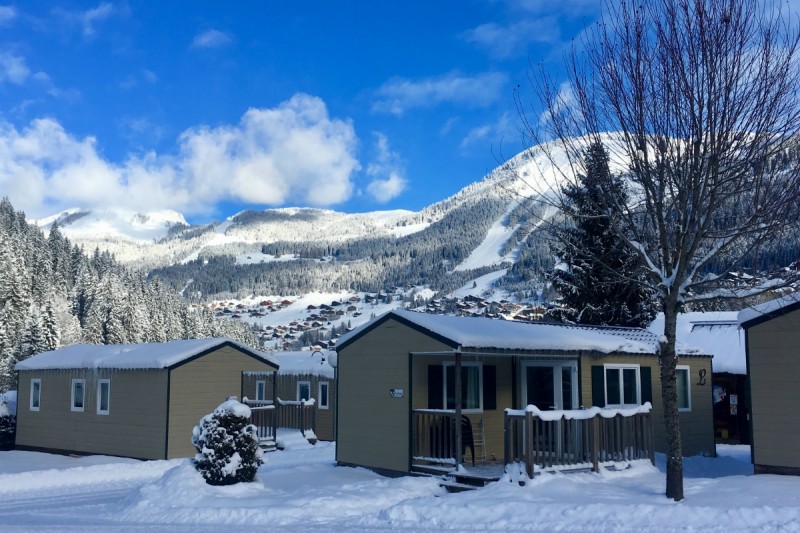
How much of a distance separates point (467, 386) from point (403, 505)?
4961 mm

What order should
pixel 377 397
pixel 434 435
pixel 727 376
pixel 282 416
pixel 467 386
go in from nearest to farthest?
pixel 434 435
pixel 467 386
pixel 377 397
pixel 727 376
pixel 282 416

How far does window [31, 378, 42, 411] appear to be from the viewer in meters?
24.4

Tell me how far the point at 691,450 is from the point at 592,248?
10.6m

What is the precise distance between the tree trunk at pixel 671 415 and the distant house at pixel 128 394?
14.2 m

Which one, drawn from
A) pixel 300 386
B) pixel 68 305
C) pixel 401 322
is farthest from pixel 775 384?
pixel 68 305

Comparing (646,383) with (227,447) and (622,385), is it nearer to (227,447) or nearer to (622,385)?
(622,385)

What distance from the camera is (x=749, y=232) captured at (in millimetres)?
10578

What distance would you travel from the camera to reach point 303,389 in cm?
3209

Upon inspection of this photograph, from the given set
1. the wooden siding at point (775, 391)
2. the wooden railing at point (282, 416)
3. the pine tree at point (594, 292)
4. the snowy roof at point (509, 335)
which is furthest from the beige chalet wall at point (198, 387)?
the wooden siding at point (775, 391)

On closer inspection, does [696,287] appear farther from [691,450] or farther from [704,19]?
[691,450]

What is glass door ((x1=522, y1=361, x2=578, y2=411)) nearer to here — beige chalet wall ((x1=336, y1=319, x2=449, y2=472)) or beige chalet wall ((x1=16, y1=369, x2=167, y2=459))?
beige chalet wall ((x1=336, y1=319, x2=449, y2=472))

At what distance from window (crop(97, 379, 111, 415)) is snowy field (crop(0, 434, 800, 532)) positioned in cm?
581

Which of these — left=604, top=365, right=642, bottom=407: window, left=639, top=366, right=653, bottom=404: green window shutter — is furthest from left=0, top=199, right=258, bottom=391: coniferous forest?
left=639, top=366, right=653, bottom=404: green window shutter

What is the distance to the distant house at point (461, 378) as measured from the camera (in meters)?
15.6
